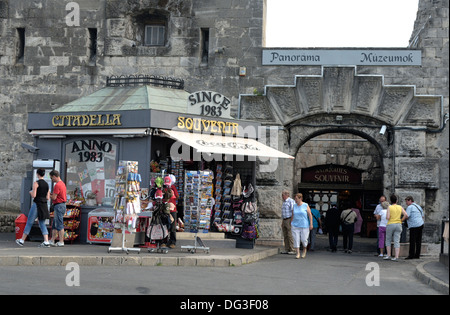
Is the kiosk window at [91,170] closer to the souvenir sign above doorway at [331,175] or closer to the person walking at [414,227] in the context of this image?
the person walking at [414,227]

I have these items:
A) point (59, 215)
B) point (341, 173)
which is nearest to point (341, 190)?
point (341, 173)

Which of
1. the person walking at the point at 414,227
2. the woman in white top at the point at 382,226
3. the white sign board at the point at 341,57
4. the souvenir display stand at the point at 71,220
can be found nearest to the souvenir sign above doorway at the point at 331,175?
the white sign board at the point at 341,57

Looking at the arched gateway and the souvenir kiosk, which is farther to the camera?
the arched gateway

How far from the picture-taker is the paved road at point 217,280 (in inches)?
351

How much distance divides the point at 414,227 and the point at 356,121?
397cm

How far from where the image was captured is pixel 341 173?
2830 cm

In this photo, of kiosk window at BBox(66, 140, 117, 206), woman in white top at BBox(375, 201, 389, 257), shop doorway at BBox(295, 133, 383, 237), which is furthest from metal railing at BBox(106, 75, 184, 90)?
shop doorway at BBox(295, 133, 383, 237)

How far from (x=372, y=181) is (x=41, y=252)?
17.7 meters

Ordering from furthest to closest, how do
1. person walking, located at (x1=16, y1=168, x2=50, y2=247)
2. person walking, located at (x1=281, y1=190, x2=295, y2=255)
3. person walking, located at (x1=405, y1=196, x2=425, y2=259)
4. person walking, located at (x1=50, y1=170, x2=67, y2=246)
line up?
person walking, located at (x1=281, y1=190, x2=295, y2=255) < person walking, located at (x1=405, y1=196, x2=425, y2=259) < person walking, located at (x1=50, y1=170, x2=67, y2=246) < person walking, located at (x1=16, y1=168, x2=50, y2=247)

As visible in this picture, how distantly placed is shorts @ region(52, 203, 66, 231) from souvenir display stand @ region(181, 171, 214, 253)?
9.64 ft

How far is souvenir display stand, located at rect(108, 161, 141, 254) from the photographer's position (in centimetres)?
1345

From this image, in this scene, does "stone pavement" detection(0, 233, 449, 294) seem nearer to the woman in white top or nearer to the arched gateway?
the woman in white top

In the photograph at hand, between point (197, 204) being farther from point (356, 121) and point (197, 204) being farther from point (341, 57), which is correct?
point (341, 57)
